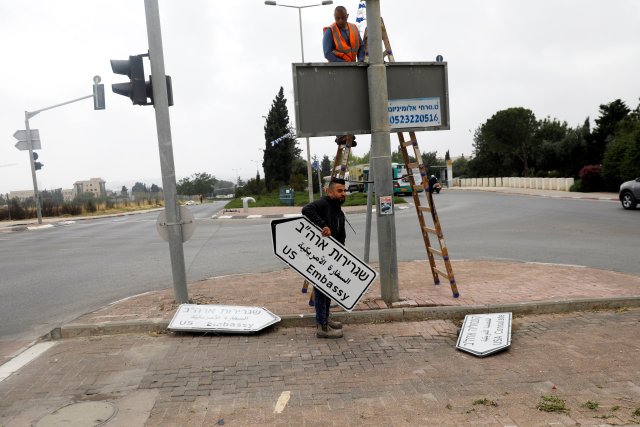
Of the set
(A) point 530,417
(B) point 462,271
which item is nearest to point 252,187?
(B) point 462,271

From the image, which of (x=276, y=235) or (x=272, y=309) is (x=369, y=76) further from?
(x=272, y=309)

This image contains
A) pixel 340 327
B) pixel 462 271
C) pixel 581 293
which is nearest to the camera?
pixel 340 327

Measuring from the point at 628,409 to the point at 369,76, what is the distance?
13.7ft

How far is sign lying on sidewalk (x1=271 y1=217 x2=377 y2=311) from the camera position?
543 centimetres

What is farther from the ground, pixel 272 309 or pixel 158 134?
pixel 158 134

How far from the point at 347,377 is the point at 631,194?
56.6 feet

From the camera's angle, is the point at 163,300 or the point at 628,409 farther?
the point at 163,300

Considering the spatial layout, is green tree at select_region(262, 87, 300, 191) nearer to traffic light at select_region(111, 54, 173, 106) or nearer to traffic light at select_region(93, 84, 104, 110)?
traffic light at select_region(93, 84, 104, 110)

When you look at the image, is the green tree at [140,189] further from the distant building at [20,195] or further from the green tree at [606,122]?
the green tree at [606,122]

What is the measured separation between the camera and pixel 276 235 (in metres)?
5.44

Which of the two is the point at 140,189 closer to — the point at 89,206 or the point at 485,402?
the point at 89,206

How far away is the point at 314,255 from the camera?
5480 millimetres

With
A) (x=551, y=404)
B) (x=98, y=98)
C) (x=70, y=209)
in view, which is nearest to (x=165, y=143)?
(x=551, y=404)

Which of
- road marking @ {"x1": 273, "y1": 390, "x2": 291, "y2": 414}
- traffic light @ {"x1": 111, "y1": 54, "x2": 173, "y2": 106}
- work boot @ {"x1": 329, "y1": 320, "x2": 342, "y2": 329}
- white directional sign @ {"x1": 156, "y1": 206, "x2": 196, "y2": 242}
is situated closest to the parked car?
work boot @ {"x1": 329, "y1": 320, "x2": 342, "y2": 329}
